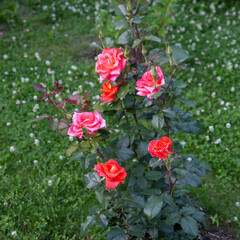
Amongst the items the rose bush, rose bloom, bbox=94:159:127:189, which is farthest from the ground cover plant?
rose bloom, bbox=94:159:127:189

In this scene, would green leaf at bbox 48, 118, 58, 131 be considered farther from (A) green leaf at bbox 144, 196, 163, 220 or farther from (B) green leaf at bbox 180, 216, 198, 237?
(B) green leaf at bbox 180, 216, 198, 237

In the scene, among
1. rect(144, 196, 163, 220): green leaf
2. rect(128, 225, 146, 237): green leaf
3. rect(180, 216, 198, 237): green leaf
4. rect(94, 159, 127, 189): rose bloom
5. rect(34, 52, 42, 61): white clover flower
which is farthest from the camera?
rect(34, 52, 42, 61): white clover flower

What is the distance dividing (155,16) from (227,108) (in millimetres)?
1801

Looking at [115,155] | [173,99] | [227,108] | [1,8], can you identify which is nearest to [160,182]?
[115,155]

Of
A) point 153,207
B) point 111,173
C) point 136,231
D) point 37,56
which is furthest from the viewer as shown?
point 37,56

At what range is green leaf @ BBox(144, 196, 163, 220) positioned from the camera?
71.9 inches

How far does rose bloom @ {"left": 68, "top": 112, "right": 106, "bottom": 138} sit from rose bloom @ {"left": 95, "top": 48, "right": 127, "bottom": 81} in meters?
0.24

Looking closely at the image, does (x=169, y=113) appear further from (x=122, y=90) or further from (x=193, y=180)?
(x=193, y=180)

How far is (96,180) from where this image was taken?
198 cm

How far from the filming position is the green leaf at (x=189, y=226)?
1.93m

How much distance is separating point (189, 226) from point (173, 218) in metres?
0.11

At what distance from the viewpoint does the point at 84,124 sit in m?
1.71

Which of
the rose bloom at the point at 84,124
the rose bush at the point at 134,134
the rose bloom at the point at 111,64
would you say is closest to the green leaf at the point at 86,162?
the rose bush at the point at 134,134

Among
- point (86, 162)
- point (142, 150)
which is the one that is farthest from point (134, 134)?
point (86, 162)
